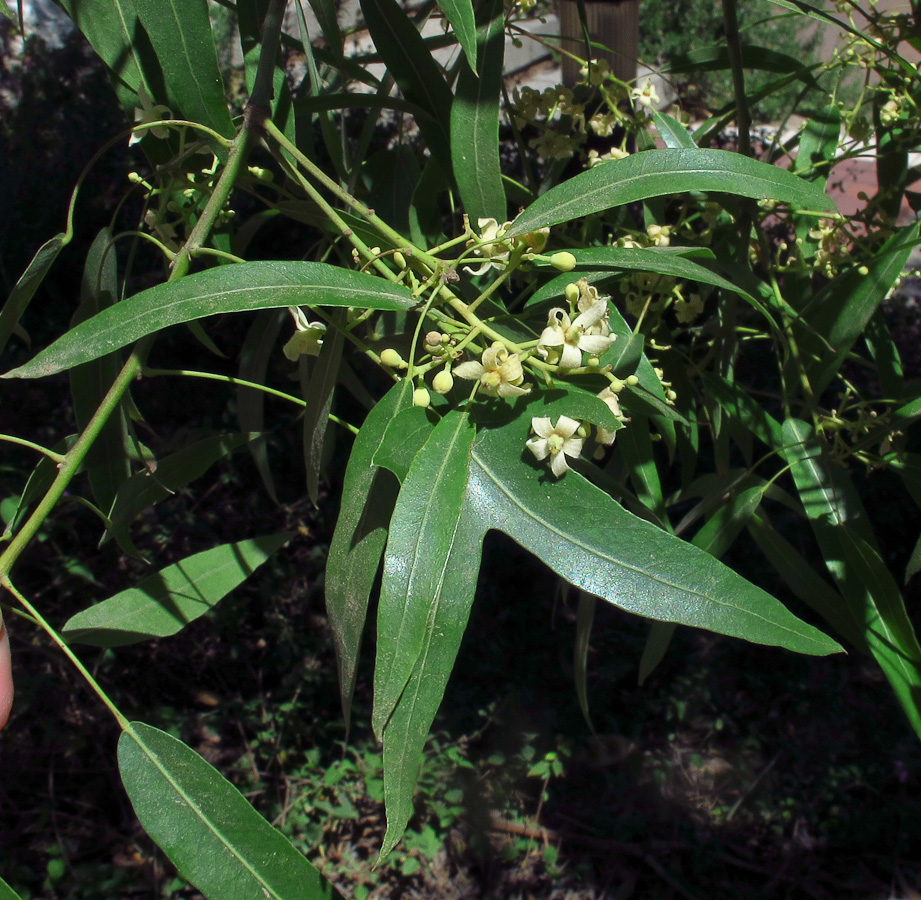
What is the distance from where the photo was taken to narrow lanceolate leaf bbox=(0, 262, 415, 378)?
0.49 m

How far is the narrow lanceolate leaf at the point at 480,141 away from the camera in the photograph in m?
0.70

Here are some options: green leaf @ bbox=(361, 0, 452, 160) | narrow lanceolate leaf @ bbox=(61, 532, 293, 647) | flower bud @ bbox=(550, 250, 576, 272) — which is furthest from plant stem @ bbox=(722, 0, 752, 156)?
narrow lanceolate leaf @ bbox=(61, 532, 293, 647)

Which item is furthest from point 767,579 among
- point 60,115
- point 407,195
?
point 60,115

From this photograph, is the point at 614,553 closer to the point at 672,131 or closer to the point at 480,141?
the point at 480,141

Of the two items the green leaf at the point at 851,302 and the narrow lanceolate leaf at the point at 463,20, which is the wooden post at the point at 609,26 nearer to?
the green leaf at the point at 851,302

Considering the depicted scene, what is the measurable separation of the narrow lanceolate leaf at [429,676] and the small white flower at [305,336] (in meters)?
0.21

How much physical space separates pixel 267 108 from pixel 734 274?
47cm

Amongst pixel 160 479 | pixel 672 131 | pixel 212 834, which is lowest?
pixel 212 834

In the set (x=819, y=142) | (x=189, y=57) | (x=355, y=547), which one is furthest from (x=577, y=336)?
(x=819, y=142)

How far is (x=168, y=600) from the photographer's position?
0.82 metres

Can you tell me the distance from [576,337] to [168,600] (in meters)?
0.52

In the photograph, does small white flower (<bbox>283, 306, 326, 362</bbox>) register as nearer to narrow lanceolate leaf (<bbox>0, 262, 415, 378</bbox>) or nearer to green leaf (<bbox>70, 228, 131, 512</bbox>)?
narrow lanceolate leaf (<bbox>0, 262, 415, 378</bbox>)

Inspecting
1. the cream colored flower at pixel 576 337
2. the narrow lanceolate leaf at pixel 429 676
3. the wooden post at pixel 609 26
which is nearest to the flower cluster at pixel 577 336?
the cream colored flower at pixel 576 337

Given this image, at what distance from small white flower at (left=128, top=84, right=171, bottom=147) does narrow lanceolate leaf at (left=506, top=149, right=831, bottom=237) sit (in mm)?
339
